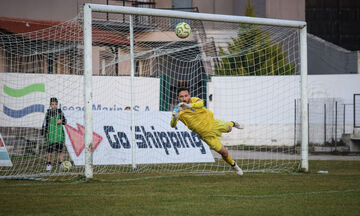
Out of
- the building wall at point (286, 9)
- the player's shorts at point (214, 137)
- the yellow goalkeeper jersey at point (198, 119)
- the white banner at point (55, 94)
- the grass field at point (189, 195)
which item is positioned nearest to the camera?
the grass field at point (189, 195)

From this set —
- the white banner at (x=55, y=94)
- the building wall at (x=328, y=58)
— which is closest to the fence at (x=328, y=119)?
the building wall at (x=328, y=58)

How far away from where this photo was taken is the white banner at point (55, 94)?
19875 millimetres

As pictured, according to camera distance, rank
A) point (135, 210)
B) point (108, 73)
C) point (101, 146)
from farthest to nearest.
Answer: point (108, 73), point (101, 146), point (135, 210)

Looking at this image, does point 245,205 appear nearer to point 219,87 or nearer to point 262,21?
point 262,21

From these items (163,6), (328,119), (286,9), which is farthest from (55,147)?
(286,9)

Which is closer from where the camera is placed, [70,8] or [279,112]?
[279,112]

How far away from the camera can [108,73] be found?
23656 millimetres

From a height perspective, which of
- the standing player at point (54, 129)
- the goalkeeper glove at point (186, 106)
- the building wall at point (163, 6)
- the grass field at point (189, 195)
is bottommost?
the grass field at point (189, 195)

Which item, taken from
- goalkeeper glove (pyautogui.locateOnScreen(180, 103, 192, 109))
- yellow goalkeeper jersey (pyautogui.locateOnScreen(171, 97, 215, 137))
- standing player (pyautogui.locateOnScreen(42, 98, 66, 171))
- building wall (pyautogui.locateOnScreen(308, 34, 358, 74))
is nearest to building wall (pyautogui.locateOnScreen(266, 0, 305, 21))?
building wall (pyautogui.locateOnScreen(308, 34, 358, 74))

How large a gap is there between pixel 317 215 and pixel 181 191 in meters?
2.99

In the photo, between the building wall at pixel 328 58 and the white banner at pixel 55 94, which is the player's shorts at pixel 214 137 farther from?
the building wall at pixel 328 58

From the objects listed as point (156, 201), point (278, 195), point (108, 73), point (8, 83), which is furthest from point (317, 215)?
point (108, 73)

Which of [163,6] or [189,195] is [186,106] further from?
[163,6]

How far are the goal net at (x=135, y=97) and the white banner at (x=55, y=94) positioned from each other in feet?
0.13
